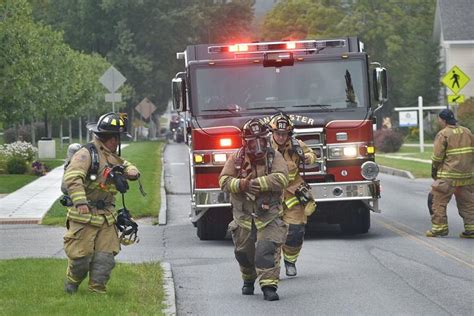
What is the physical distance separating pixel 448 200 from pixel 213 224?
3492 millimetres

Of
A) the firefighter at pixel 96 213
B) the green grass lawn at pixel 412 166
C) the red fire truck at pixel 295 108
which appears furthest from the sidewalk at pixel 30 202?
the green grass lawn at pixel 412 166

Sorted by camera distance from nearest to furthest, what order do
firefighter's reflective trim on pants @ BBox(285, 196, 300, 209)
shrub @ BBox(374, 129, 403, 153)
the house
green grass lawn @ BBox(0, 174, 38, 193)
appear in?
firefighter's reflective trim on pants @ BBox(285, 196, 300, 209) < green grass lawn @ BBox(0, 174, 38, 193) < shrub @ BBox(374, 129, 403, 153) < the house

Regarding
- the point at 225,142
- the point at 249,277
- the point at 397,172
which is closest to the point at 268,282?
the point at 249,277

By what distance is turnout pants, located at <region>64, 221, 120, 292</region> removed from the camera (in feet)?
35.0

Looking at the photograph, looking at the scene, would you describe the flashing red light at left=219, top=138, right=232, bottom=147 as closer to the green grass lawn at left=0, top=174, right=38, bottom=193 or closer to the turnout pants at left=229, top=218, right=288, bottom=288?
the turnout pants at left=229, top=218, right=288, bottom=288

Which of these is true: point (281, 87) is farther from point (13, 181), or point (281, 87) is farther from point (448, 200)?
point (13, 181)

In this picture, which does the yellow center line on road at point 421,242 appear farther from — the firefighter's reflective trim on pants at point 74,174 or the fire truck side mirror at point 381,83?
the firefighter's reflective trim on pants at point 74,174

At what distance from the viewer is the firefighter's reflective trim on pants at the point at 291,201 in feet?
43.3

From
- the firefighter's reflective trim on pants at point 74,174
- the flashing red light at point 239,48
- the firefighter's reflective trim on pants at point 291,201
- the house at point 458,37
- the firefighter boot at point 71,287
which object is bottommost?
the firefighter boot at point 71,287

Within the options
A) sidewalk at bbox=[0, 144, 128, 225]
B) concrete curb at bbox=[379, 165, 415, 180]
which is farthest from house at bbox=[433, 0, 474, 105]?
sidewalk at bbox=[0, 144, 128, 225]

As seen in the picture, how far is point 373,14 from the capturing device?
262ft

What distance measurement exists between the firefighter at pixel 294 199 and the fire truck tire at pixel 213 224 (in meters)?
3.93

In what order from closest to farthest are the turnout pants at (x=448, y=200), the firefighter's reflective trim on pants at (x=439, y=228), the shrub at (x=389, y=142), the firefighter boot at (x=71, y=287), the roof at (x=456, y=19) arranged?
the firefighter boot at (x=71, y=287) < the turnout pants at (x=448, y=200) < the firefighter's reflective trim on pants at (x=439, y=228) < the shrub at (x=389, y=142) < the roof at (x=456, y=19)

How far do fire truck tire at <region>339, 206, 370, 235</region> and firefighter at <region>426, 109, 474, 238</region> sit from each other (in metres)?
1.05
